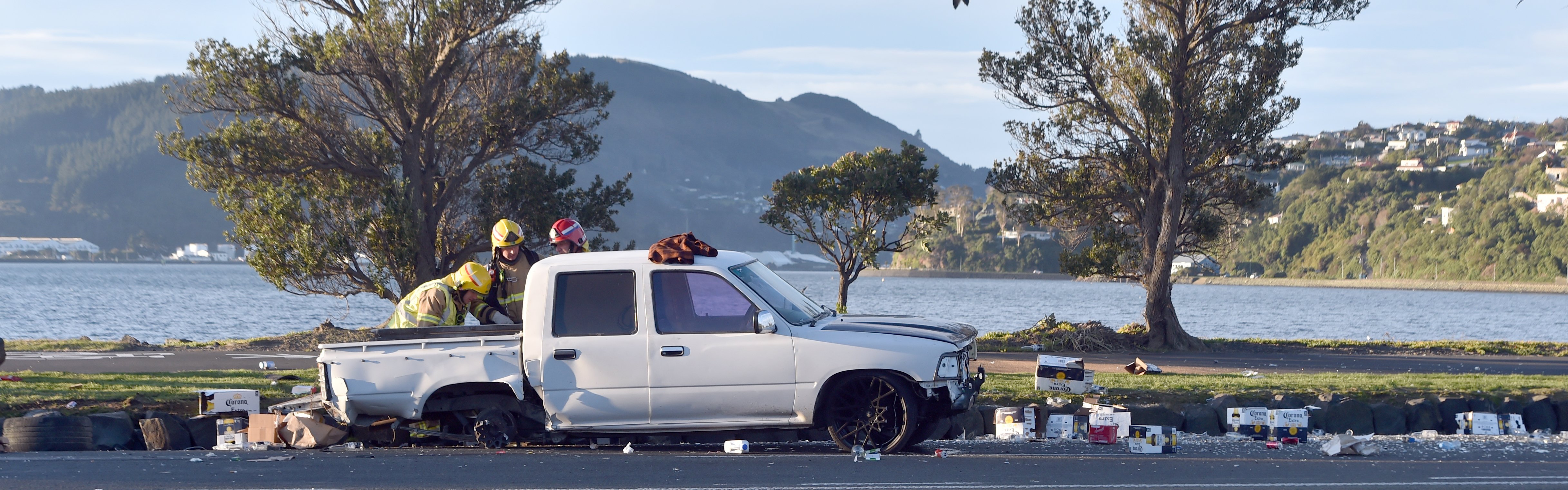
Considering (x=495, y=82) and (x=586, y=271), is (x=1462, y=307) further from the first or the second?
(x=586, y=271)

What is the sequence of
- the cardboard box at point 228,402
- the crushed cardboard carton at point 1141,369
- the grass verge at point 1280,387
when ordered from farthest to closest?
the crushed cardboard carton at point 1141,369 < the grass verge at point 1280,387 < the cardboard box at point 228,402

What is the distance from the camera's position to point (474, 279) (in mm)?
9086

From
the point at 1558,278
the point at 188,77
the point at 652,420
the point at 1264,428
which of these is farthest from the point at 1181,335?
the point at 1558,278

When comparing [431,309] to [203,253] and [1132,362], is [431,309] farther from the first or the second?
[203,253]

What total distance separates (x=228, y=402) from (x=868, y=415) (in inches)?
213

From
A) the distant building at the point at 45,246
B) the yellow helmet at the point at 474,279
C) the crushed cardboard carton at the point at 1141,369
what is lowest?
the crushed cardboard carton at the point at 1141,369

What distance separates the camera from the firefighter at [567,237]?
998 centimetres

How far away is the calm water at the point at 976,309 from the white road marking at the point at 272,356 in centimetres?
666

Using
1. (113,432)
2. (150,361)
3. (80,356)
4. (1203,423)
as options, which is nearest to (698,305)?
(1203,423)

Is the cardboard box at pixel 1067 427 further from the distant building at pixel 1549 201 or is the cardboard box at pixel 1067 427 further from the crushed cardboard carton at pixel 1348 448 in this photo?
the distant building at pixel 1549 201

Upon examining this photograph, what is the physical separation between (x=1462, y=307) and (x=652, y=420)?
284 ft

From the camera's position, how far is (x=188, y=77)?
23.3m

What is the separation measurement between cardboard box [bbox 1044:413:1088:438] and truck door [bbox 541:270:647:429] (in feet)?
11.8

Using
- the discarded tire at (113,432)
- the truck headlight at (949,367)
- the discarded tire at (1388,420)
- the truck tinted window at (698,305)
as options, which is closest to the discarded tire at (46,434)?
the discarded tire at (113,432)
